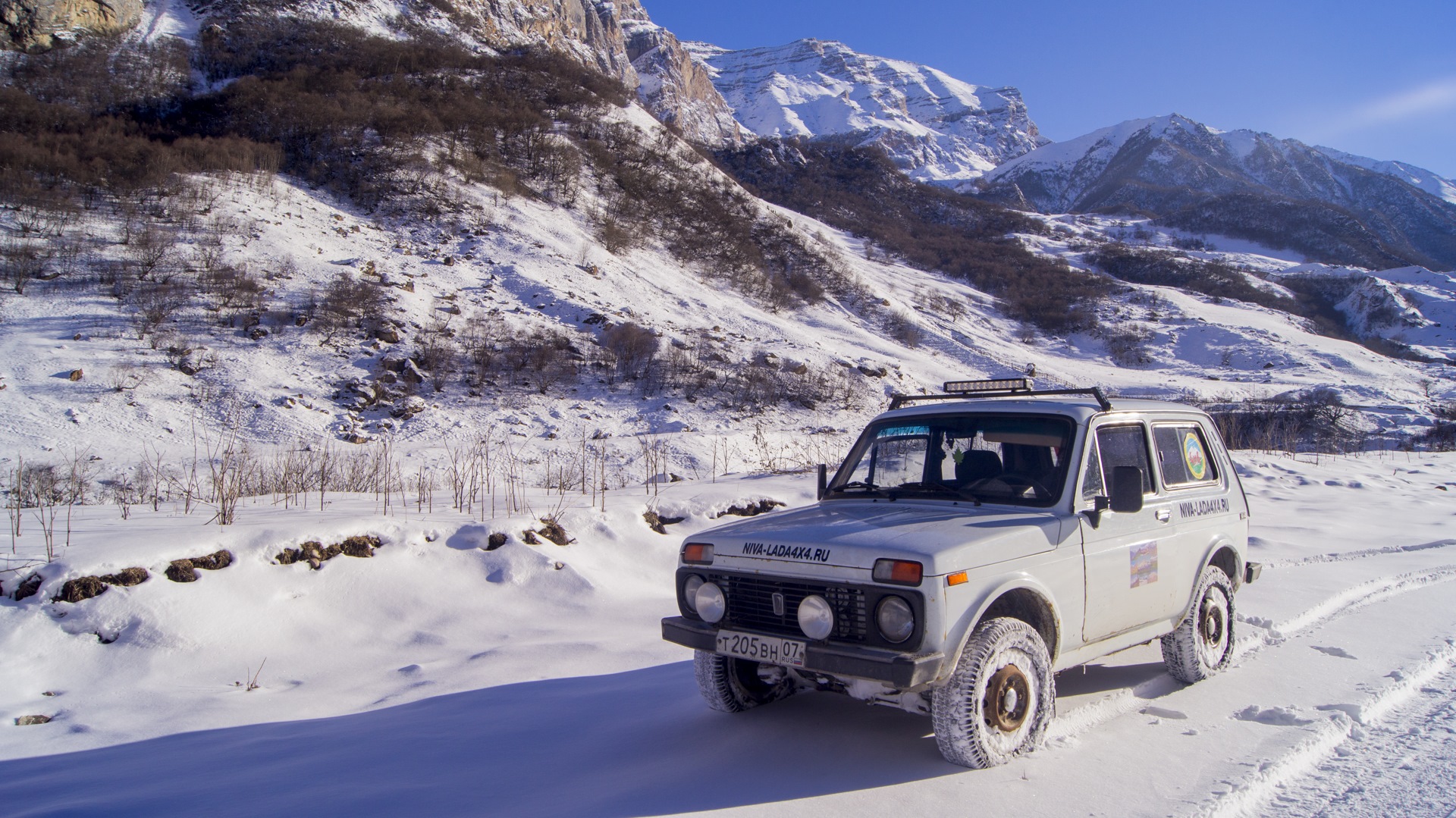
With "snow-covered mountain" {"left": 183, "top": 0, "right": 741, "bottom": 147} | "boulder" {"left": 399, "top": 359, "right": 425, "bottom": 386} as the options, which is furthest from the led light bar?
"snow-covered mountain" {"left": 183, "top": 0, "right": 741, "bottom": 147}

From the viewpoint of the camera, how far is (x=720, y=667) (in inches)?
172

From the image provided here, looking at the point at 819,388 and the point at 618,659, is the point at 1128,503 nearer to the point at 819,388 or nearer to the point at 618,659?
the point at 618,659

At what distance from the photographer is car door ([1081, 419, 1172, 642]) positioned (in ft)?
14.1

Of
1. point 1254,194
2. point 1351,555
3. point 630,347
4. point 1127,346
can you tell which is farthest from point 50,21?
point 1254,194

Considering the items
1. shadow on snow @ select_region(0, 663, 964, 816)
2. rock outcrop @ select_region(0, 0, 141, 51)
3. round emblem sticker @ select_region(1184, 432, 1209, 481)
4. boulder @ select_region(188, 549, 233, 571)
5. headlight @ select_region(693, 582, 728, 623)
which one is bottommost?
shadow on snow @ select_region(0, 663, 964, 816)

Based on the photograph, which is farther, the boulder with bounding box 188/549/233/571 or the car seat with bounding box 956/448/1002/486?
the boulder with bounding box 188/549/233/571

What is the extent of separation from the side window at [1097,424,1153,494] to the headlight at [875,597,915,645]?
1.73m

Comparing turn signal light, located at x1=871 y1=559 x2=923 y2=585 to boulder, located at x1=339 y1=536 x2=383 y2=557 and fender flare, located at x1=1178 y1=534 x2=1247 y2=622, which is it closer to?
fender flare, located at x1=1178 y1=534 x2=1247 y2=622

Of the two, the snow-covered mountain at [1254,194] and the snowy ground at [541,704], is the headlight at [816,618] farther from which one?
the snow-covered mountain at [1254,194]

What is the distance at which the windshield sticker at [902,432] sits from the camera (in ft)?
16.1

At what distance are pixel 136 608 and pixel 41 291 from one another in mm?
17318

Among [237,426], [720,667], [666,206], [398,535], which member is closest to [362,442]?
[237,426]

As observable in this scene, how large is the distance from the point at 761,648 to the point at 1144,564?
2414 mm

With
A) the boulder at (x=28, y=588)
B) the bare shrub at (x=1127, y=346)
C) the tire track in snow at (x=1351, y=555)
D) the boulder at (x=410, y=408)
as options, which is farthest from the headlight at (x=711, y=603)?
the bare shrub at (x=1127, y=346)
